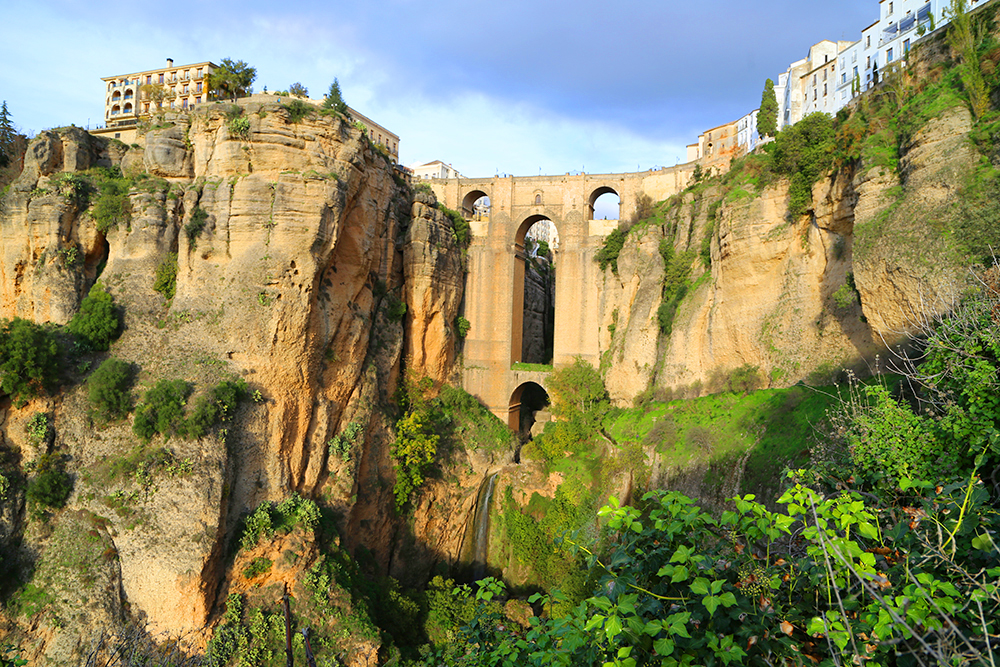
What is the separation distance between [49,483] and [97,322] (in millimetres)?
5162

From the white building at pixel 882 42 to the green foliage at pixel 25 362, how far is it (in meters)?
36.0

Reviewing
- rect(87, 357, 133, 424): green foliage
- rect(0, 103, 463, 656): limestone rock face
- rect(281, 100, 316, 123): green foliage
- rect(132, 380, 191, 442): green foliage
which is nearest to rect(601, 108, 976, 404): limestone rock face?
rect(0, 103, 463, 656): limestone rock face

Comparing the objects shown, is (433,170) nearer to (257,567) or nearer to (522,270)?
(522,270)

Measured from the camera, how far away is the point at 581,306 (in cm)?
2825

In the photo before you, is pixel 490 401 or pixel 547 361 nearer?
pixel 490 401

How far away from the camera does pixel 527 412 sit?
3170 cm

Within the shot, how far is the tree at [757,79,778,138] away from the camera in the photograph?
2545 cm

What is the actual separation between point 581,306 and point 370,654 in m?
18.0

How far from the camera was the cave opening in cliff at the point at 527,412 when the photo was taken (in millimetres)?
28984

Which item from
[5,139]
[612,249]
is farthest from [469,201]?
[5,139]

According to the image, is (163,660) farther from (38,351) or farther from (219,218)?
(219,218)

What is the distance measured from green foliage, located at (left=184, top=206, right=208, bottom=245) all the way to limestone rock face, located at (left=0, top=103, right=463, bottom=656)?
61 millimetres

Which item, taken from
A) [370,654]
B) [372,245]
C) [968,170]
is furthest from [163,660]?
[968,170]

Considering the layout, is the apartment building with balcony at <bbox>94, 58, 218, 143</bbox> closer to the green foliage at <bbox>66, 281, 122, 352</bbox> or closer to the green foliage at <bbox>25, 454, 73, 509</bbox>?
the green foliage at <bbox>66, 281, 122, 352</bbox>
